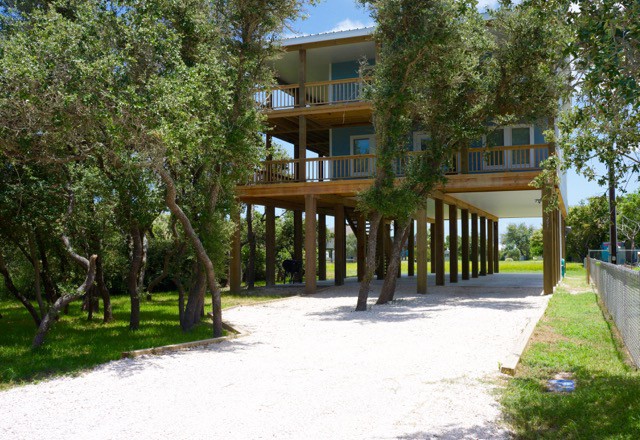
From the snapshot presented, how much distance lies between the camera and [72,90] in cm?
784

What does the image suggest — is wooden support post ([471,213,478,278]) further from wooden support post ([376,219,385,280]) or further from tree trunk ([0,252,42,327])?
tree trunk ([0,252,42,327])

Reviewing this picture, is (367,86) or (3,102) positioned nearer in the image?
(3,102)

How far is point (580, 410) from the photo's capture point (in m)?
5.67

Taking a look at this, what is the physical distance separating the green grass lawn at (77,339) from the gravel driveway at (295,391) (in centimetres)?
56

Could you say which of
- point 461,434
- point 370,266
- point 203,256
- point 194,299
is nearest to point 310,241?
point 370,266

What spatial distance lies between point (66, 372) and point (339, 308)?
8.59 meters

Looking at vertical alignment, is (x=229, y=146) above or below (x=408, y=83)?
below

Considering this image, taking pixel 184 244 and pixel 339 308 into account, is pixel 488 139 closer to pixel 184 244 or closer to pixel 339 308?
pixel 339 308

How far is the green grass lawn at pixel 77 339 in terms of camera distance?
7.94 metres

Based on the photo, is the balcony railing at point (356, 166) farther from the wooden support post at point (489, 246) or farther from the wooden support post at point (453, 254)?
the wooden support post at point (489, 246)

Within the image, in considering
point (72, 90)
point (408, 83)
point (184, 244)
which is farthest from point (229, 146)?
point (408, 83)

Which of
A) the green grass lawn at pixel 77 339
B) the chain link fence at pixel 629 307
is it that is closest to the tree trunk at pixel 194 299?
the green grass lawn at pixel 77 339

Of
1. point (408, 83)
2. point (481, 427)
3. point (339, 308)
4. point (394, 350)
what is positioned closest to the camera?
point (481, 427)

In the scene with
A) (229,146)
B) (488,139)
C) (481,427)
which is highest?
(488,139)
